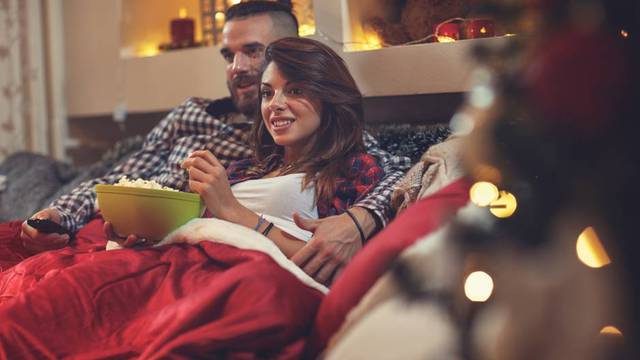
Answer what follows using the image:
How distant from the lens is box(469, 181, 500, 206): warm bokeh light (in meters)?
0.85

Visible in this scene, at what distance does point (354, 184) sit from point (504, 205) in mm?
866

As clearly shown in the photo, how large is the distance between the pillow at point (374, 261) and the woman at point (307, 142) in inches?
20.0

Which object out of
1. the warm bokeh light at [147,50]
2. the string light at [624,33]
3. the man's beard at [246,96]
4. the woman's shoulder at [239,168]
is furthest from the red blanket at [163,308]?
the warm bokeh light at [147,50]

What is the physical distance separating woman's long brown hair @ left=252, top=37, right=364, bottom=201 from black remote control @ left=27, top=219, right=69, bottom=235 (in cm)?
59

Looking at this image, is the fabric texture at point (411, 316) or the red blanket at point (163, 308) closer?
the fabric texture at point (411, 316)

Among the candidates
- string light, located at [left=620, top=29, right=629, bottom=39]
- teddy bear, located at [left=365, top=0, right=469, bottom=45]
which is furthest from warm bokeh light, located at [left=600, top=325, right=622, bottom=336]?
teddy bear, located at [left=365, top=0, right=469, bottom=45]

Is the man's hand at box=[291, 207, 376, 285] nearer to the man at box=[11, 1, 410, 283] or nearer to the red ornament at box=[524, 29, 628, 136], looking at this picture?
→ the man at box=[11, 1, 410, 283]

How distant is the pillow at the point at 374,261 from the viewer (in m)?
1.07

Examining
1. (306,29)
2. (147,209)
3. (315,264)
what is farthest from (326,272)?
(306,29)

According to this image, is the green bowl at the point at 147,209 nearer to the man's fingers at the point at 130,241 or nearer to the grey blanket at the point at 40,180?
the man's fingers at the point at 130,241

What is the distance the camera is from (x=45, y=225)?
1822 millimetres

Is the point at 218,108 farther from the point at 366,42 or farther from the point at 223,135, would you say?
the point at 366,42

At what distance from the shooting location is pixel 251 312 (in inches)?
41.6

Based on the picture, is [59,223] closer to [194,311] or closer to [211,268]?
[211,268]
